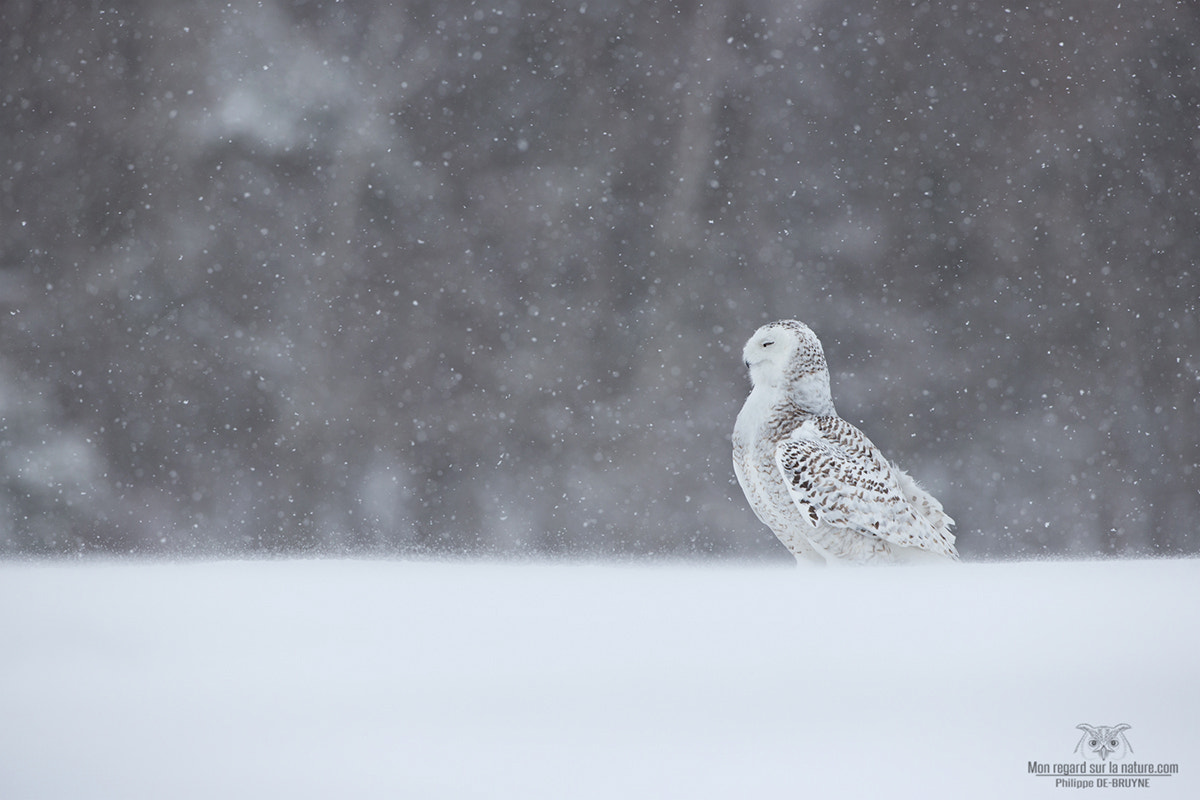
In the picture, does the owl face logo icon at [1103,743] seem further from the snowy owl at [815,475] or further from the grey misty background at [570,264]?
the grey misty background at [570,264]

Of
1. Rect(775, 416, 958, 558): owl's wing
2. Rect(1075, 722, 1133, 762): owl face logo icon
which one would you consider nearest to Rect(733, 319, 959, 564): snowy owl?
Rect(775, 416, 958, 558): owl's wing

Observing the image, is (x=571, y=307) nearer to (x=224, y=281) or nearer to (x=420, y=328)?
(x=420, y=328)

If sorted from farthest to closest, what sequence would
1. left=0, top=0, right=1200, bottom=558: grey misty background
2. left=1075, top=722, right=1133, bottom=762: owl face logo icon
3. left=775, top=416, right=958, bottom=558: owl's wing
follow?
left=0, top=0, right=1200, bottom=558: grey misty background → left=775, top=416, right=958, bottom=558: owl's wing → left=1075, top=722, right=1133, bottom=762: owl face logo icon

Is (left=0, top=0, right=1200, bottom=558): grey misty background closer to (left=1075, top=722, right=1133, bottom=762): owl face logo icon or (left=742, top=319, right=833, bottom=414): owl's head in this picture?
(left=742, top=319, right=833, bottom=414): owl's head

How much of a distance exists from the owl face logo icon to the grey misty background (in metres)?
0.67

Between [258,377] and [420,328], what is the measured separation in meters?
0.26

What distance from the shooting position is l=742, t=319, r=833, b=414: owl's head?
0.89 m

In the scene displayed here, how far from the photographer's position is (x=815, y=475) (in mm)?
844

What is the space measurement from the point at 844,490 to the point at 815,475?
0.03 m

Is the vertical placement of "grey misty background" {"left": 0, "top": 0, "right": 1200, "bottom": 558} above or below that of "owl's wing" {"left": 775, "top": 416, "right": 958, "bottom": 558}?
above

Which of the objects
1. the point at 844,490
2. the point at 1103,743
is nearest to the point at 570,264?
the point at 844,490

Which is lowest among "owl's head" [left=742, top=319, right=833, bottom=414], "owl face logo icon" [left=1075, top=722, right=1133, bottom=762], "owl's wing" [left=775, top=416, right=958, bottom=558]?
"owl face logo icon" [left=1075, top=722, right=1133, bottom=762]

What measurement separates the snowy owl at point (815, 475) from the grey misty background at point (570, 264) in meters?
0.39

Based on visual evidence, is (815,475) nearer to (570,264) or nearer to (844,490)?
(844,490)
